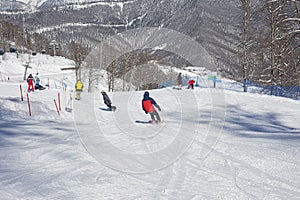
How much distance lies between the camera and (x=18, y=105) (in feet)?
41.5

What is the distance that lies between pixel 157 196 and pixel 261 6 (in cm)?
1173

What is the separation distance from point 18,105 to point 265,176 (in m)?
11.3

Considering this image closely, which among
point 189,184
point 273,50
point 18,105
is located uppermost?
point 273,50

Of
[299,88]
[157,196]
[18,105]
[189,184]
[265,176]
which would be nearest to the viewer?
[157,196]

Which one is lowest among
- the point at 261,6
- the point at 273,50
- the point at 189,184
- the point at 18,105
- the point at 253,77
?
the point at 189,184

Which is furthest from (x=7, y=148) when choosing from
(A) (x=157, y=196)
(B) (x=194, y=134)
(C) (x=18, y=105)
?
(C) (x=18, y=105)

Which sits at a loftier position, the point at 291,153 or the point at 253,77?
the point at 253,77

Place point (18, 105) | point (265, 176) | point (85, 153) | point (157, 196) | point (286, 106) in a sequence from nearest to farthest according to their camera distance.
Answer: point (157, 196)
point (265, 176)
point (85, 153)
point (18, 105)
point (286, 106)

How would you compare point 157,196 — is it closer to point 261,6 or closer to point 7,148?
point 7,148

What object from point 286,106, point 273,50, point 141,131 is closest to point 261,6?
point 286,106

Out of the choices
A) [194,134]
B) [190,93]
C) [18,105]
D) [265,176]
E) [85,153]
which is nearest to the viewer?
[265,176]

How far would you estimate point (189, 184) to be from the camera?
4.95 meters

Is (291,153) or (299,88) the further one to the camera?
(299,88)

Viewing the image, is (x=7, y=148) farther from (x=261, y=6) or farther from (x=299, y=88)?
(x=299, y=88)
